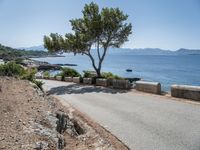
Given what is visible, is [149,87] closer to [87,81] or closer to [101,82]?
[101,82]

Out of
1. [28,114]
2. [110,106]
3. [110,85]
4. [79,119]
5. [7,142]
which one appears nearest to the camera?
[7,142]

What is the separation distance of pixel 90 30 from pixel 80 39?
148cm

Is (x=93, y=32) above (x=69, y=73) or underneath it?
above

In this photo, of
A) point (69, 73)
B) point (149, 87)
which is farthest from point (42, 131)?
point (69, 73)

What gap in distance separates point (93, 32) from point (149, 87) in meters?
10.9

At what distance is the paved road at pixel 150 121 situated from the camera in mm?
7586

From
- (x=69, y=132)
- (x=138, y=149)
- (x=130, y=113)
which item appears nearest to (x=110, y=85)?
(x=130, y=113)

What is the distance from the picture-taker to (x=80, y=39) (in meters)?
26.7

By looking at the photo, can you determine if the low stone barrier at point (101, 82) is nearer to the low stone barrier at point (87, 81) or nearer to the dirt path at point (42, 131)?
the low stone barrier at point (87, 81)

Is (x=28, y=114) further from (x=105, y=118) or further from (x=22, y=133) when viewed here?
(x=105, y=118)

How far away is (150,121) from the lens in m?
9.95

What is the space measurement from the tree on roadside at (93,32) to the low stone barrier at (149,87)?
29.8 feet

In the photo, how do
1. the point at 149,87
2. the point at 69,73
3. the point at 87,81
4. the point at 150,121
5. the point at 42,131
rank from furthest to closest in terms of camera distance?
the point at 69,73, the point at 87,81, the point at 149,87, the point at 150,121, the point at 42,131

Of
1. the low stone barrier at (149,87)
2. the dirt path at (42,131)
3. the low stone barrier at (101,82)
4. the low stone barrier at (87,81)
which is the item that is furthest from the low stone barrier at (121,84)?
the dirt path at (42,131)
